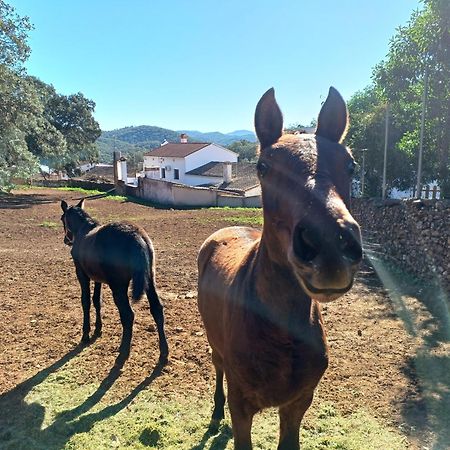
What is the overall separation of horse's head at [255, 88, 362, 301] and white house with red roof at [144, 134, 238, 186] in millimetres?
40344

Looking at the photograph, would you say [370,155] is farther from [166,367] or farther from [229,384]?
[229,384]

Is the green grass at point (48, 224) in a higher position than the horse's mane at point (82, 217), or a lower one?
lower

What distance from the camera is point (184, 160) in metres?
45.5

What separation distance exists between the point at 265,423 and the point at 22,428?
2.27 meters

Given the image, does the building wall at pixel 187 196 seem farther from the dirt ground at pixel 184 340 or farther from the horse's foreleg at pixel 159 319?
the horse's foreleg at pixel 159 319

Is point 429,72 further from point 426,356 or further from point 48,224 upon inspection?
point 48,224

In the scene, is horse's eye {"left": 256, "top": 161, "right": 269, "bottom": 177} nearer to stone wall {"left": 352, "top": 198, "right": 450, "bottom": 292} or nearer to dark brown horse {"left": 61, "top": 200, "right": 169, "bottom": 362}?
dark brown horse {"left": 61, "top": 200, "right": 169, "bottom": 362}

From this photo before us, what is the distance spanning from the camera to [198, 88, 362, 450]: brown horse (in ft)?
4.64

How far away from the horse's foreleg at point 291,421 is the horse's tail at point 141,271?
235 centimetres

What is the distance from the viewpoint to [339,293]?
1461mm

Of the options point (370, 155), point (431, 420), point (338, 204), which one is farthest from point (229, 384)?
point (370, 155)

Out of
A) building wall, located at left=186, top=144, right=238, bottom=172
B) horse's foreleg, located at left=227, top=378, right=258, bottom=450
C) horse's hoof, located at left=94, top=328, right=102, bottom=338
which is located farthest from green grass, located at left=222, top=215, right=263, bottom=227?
building wall, located at left=186, top=144, right=238, bottom=172

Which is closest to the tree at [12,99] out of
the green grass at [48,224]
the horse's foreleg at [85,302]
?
the green grass at [48,224]

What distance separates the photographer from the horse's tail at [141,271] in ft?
15.0
